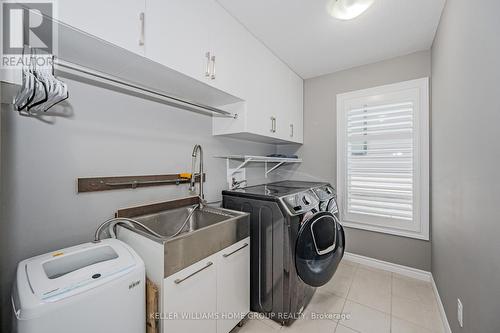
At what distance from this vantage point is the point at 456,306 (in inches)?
52.5

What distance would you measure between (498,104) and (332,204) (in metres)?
1.52

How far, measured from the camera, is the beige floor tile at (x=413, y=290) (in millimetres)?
1907

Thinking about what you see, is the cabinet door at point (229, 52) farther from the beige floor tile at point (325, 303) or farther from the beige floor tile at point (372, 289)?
the beige floor tile at point (372, 289)

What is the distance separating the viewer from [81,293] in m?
0.74

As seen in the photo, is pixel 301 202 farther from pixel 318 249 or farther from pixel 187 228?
pixel 187 228

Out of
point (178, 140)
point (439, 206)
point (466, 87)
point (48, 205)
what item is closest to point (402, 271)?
point (439, 206)

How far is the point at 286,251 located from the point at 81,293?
1.20 m

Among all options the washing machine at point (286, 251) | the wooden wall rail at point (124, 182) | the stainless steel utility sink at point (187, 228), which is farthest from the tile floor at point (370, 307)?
the wooden wall rail at point (124, 182)

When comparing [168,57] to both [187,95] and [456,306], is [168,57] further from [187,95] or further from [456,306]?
[456,306]

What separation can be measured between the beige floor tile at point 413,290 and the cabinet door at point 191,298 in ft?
6.22

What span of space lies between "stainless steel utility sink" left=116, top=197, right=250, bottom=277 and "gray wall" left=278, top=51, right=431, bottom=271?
1.74m

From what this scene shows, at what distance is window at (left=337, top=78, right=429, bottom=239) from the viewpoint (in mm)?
2211

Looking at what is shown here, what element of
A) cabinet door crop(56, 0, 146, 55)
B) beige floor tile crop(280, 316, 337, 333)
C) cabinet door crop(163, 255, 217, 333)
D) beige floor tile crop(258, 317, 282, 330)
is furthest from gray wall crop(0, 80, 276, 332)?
beige floor tile crop(280, 316, 337, 333)

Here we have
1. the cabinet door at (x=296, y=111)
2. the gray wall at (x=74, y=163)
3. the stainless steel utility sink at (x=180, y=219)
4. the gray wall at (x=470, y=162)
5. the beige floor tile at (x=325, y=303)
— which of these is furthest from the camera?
the cabinet door at (x=296, y=111)
